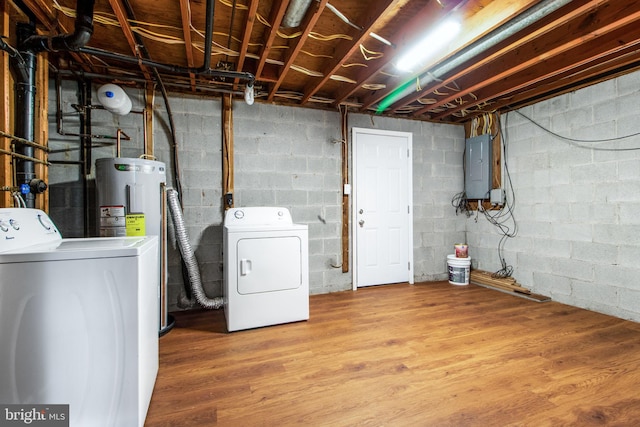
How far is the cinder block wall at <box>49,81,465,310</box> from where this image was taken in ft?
8.85

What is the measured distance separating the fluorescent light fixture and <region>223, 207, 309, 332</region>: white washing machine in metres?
1.68

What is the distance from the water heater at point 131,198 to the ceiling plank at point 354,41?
1.71 metres

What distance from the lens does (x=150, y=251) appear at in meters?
1.56

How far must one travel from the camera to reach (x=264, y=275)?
2.52m

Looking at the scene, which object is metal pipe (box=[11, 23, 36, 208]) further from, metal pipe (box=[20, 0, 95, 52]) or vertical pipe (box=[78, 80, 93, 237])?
vertical pipe (box=[78, 80, 93, 237])

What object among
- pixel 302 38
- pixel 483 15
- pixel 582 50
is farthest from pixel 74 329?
pixel 582 50

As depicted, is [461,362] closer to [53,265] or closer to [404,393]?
[404,393]

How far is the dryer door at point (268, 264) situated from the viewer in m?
2.47

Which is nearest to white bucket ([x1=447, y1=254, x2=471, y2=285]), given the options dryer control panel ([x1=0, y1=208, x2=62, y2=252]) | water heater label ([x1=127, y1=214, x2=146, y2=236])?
water heater label ([x1=127, y1=214, x2=146, y2=236])

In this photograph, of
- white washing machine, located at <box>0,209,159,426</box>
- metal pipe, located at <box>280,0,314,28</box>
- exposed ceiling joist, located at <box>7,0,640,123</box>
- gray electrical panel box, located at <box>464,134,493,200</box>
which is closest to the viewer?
white washing machine, located at <box>0,209,159,426</box>

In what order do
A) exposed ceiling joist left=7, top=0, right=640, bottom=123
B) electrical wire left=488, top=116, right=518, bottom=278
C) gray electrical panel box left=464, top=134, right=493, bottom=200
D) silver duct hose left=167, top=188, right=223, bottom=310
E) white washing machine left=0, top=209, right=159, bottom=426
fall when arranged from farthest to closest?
gray electrical panel box left=464, top=134, right=493, bottom=200, electrical wire left=488, top=116, right=518, bottom=278, silver duct hose left=167, top=188, right=223, bottom=310, exposed ceiling joist left=7, top=0, right=640, bottom=123, white washing machine left=0, top=209, right=159, bottom=426

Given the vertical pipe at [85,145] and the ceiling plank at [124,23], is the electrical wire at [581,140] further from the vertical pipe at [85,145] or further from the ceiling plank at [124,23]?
the vertical pipe at [85,145]

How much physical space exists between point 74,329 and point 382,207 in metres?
3.25

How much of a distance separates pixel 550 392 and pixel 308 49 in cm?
297
